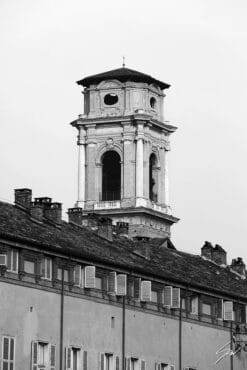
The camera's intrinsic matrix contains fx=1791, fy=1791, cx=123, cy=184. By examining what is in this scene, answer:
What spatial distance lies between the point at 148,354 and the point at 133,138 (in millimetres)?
91252

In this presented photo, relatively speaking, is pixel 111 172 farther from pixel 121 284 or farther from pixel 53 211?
pixel 121 284

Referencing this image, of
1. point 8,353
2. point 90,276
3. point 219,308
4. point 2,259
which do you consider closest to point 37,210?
point 90,276

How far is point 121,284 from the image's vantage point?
97.1 m

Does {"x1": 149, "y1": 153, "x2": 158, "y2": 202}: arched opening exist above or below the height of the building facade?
above

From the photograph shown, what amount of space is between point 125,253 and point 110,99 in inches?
3359

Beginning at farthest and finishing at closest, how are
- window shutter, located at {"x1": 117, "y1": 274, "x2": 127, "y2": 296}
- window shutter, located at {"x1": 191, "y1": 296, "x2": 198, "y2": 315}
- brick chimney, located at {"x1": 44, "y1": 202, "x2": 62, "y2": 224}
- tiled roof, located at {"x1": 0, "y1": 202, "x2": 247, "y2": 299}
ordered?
window shutter, located at {"x1": 191, "y1": 296, "x2": 198, "y2": 315} < brick chimney, located at {"x1": 44, "y1": 202, "x2": 62, "y2": 224} < window shutter, located at {"x1": 117, "y1": 274, "x2": 127, "y2": 296} < tiled roof, located at {"x1": 0, "y1": 202, "x2": 247, "y2": 299}

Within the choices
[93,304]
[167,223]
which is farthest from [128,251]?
[167,223]

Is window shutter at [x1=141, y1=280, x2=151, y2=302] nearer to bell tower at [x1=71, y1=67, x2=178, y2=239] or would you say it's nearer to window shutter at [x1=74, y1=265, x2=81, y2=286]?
window shutter at [x1=74, y1=265, x2=81, y2=286]

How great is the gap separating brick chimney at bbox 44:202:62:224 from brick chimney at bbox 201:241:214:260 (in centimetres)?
2584

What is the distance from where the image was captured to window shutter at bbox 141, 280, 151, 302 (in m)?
99.3

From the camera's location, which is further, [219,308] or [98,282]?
[219,308]

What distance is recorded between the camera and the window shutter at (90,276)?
93.4 m

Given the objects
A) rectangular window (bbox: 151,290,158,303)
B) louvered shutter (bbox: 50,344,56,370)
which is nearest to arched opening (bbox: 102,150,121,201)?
rectangular window (bbox: 151,290,158,303)

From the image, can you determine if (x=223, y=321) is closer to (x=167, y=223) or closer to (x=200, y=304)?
(x=200, y=304)
